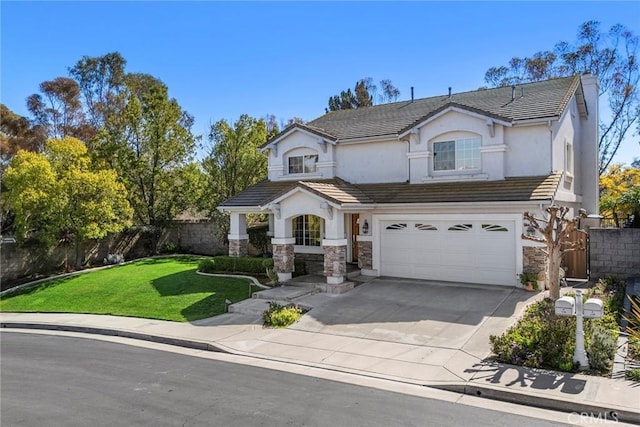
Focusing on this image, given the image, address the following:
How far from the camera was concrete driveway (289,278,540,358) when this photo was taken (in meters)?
10.3

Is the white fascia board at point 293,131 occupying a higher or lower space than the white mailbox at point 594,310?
higher

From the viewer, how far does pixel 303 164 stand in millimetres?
19766

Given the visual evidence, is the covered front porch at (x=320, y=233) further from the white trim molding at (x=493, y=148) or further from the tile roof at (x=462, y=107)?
the white trim molding at (x=493, y=148)

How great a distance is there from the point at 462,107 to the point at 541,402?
11.0 m

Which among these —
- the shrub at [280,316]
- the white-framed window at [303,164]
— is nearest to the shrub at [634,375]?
the shrub at [280,316]

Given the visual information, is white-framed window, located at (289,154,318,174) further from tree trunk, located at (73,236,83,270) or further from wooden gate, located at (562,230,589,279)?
tree trunk, located at (73,236,83,270)

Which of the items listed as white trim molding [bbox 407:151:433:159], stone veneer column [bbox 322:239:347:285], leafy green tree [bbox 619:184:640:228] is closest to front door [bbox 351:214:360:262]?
white trim molding [bbox 407:151:433:159]

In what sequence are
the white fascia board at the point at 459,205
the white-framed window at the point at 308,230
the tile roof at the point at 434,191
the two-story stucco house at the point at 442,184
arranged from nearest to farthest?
the white fascia board at the point at 459,205
the tile roof at the point at 434,191
the two-story stucco house at the point at 442,184
the white-framed window at the point at 308,230

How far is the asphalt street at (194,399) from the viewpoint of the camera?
6.45 meters

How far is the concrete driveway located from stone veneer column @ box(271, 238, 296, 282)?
268cm

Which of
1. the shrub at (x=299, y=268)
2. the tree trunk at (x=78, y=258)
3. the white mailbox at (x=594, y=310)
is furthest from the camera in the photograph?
the tree trunk at (x=78, y=258)

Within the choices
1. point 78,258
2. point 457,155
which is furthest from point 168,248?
point 457,155

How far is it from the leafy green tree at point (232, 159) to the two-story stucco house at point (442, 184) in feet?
18.7

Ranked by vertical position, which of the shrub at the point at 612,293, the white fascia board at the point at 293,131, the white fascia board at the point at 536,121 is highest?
the white fascia board at the point at 293,131
